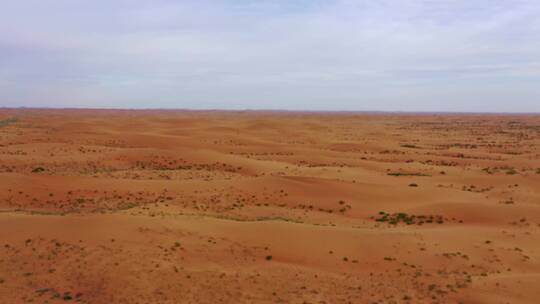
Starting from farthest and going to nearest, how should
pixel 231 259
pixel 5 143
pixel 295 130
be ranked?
pixel 295 130
pixel 5 143
pixel 231 259

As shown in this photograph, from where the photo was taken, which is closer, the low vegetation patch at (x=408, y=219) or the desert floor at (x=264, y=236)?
the desert floor at (x=264, y=236)

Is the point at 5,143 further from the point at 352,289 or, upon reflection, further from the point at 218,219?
the point at 352,289

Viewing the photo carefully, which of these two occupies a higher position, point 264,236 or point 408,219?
point 264,236

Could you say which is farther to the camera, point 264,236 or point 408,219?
point 408,219

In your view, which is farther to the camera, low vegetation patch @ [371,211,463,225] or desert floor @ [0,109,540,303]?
low vegetation patch @ [371,211,463,225]

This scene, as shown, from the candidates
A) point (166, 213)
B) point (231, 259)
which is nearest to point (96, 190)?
point (166, 213)

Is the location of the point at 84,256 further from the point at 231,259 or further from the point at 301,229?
the point at 301,229

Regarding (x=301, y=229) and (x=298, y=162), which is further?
(x=298, y=162)

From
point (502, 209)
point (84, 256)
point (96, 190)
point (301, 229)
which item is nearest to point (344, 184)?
point (502, 209)

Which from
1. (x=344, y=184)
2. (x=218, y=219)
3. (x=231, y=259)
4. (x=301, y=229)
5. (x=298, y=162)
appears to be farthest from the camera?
(x=298, y=162)
